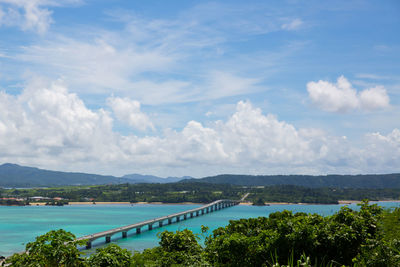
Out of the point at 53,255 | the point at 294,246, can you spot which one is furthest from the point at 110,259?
the point at 294,246

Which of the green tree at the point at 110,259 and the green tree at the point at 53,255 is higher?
the green tree at the point at 53,255

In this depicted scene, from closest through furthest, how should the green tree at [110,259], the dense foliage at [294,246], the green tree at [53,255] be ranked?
the green tree at [53,255] → the dense foliage at [294,246] → the green tree at [110,259]

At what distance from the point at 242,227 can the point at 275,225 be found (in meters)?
3.32

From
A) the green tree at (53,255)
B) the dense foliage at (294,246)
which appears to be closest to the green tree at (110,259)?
the dense foliage at (294,246)

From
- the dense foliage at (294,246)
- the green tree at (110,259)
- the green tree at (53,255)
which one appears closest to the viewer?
the green tree at (53,255)

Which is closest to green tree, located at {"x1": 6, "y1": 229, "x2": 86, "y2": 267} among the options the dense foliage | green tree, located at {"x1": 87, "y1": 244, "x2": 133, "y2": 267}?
the dense foliage

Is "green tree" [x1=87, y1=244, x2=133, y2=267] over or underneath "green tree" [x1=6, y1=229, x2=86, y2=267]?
underneath

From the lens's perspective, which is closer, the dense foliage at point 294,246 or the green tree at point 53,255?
the green tree at point 53,255

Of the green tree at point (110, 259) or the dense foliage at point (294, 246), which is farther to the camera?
the green tree at point (110, 259)

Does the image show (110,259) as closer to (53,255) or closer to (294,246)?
(53,255)

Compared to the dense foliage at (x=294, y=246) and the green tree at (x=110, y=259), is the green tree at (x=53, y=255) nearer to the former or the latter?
the dense foliage at (x=294, y=246)

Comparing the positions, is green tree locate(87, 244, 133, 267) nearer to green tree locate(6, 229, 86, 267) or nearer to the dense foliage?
the dense foliage

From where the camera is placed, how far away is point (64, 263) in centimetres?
2047

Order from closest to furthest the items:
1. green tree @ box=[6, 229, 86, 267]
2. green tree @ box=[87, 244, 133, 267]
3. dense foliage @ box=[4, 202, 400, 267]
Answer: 1. green tree @ box=[6, 229, 86, 267]
2. dense foliage @ box=[4, 202, 400, 267]
3. green tree @ box=[87, 244, 133, 267]
